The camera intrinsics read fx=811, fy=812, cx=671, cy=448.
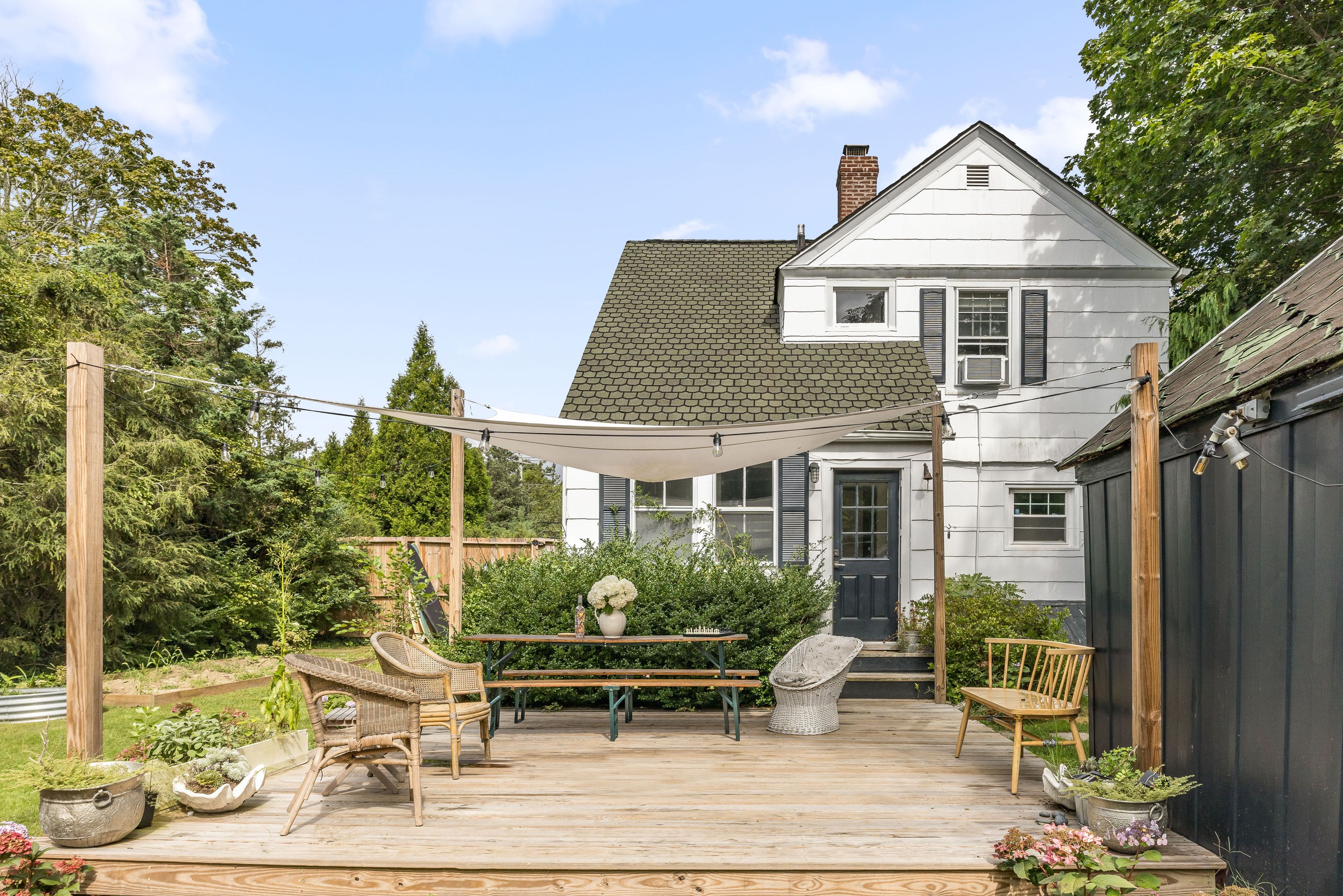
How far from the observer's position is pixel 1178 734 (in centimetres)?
352

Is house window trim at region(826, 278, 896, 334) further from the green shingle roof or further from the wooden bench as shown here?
the wooden bench

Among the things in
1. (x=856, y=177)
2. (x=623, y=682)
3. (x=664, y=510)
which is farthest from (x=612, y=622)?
(x=856, y=177)

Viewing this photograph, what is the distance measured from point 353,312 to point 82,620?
11.6 metres

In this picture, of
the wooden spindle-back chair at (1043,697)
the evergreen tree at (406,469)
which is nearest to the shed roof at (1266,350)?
the wooden spindle-back chair at (1043,697)

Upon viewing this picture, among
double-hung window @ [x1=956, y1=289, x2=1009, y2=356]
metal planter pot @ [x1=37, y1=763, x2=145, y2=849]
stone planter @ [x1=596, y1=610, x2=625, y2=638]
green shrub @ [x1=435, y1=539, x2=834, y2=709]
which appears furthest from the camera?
double-hung window @ [x1=956, y1=289, x2=1009, y2=356]

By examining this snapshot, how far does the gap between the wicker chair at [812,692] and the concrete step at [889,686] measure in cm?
131

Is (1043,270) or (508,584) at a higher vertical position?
(1043,270)

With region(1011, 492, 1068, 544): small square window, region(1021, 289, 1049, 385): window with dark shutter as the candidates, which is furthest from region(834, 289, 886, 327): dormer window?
region(1011, 492, 1068, 544): small square window

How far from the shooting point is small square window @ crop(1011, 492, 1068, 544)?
9.11 m

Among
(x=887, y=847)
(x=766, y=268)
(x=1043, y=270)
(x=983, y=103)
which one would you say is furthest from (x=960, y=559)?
(x=887, y=847)

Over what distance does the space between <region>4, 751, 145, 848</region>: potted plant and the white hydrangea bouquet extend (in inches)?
116

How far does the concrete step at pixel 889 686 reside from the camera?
286 inches

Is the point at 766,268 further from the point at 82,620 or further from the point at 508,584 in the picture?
the point at 82,620

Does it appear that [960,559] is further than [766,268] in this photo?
No
